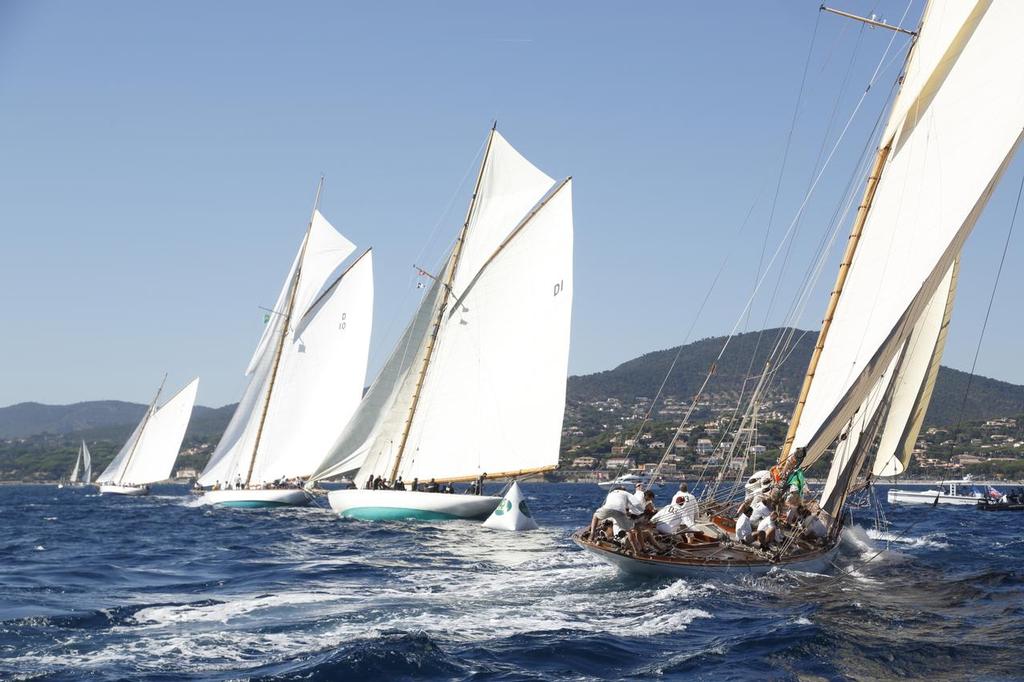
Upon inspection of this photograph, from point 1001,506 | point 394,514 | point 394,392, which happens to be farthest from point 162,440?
point 1001,506

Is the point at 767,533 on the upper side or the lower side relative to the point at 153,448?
lower

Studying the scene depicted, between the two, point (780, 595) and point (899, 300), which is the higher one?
point (899, 300)

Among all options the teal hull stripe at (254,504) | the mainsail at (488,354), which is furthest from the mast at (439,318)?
the teal hull stripe at (254,504)

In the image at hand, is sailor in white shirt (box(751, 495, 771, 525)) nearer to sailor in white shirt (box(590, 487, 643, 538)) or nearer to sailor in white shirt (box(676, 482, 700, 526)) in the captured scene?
sailor in white shirt (box(676, 482, 700, 526))

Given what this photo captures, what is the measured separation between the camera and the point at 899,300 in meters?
33.7

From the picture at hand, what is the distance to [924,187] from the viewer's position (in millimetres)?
34875

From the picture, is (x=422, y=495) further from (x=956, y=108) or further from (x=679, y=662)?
(x=679, y=662)

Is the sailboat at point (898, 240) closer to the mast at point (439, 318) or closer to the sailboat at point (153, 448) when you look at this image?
the mast at point (439, 318)

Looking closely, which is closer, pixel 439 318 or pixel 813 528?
pixel 813 528

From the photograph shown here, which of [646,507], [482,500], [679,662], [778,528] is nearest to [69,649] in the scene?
[679,662]

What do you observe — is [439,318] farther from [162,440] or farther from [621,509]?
[162,440]

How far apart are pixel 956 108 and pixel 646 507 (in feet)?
54.8

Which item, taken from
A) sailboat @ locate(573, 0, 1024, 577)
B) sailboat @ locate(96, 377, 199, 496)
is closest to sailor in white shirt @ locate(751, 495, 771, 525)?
sailboat @ locate(573, 0, 1024, 577)

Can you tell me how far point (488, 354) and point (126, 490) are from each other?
8158 cm
